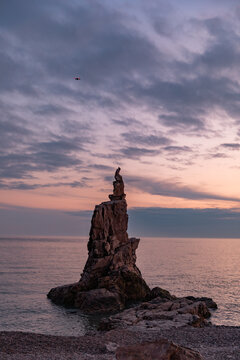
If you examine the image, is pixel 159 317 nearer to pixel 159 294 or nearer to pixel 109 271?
pixel 159 294

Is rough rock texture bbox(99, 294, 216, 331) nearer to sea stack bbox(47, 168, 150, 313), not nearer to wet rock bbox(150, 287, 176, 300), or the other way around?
sea stack bbox(47, 168, 150, 313)

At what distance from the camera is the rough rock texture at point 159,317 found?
33.2 m

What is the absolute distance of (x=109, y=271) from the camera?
54344mm

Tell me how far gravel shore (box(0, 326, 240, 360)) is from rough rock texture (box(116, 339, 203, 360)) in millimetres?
7076

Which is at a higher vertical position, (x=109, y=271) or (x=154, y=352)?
(x=154, y=352)

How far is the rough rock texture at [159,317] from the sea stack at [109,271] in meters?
8.78

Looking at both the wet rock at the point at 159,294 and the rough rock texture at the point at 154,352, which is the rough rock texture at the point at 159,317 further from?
the rough rock texture at the point at 154,352

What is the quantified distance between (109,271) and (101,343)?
28955 mm

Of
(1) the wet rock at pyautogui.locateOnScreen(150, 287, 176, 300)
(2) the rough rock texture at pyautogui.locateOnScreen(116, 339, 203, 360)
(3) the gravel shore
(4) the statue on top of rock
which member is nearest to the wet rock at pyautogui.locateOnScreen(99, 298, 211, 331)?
(3) the gravel shore

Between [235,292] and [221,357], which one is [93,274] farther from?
[221,357]

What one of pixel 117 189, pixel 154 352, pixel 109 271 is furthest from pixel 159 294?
pixel 154 352

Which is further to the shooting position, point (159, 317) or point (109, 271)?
point (109, 271)

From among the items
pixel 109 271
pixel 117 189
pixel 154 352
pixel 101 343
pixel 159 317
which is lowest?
pixel 159 317

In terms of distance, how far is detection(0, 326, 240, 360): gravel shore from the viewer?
2161cm
